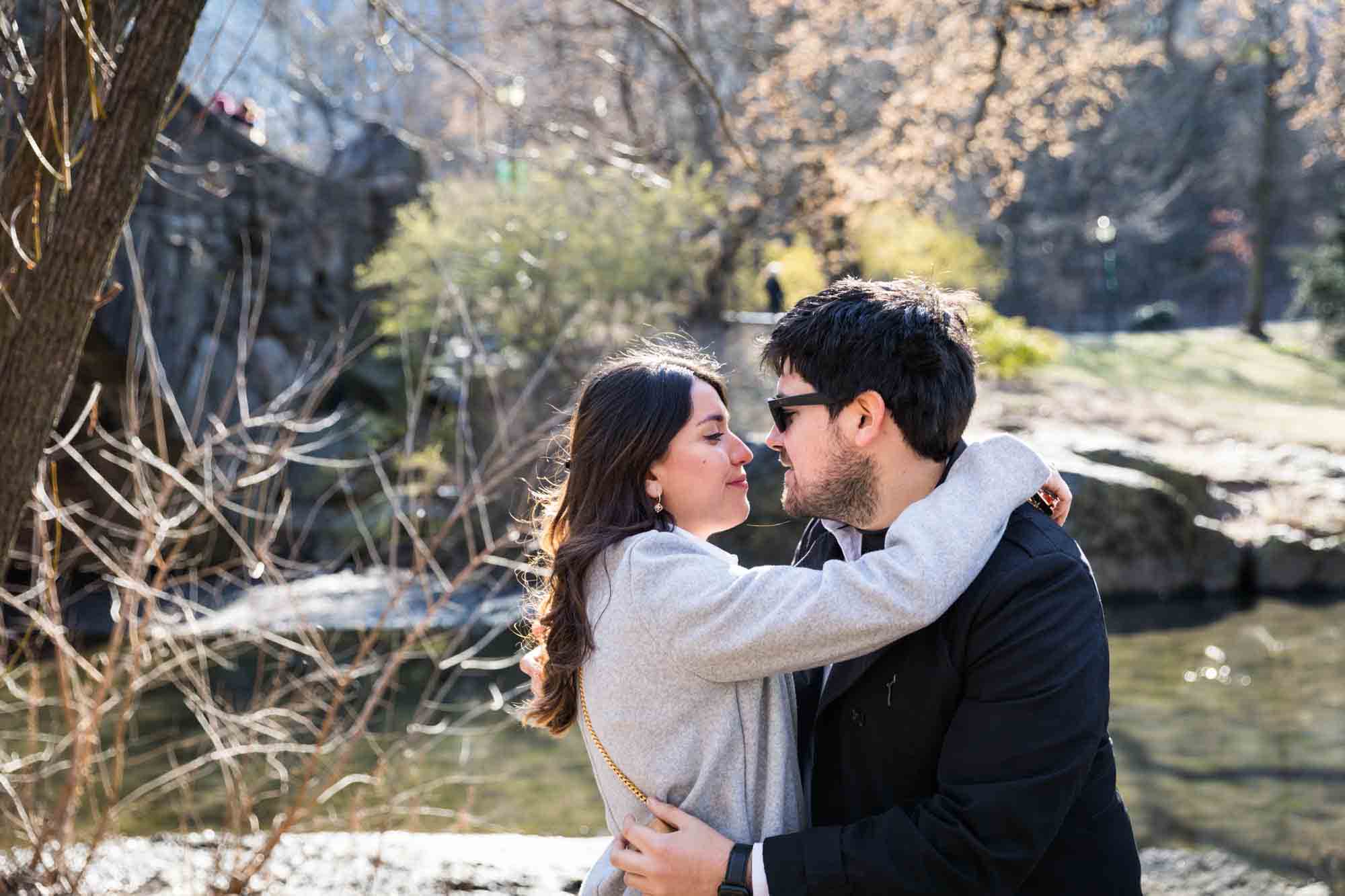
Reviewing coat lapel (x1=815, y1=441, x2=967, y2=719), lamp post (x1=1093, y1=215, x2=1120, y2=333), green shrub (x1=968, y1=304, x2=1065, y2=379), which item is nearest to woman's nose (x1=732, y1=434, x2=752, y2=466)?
coat lapel (x1=815, y1=441, x2=967, y2=719)

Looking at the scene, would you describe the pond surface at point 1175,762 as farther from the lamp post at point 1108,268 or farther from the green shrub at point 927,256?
the lamp post at point 1108,268

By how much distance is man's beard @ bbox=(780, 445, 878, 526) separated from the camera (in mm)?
2250

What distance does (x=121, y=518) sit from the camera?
48.9ft

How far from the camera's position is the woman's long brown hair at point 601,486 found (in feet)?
7.41

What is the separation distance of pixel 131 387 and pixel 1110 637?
8292mm

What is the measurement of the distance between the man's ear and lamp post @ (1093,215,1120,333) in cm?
3023

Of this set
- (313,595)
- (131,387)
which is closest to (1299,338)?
(313,595)

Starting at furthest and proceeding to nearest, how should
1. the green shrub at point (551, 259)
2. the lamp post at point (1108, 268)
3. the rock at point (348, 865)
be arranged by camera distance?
the lamp post at point (1108, 268) → the green shrub at point (551, 259) → the rock at point (348, 865)

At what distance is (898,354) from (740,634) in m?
0.52

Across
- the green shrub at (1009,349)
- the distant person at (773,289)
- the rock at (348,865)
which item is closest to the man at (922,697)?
the rock at (348,865)

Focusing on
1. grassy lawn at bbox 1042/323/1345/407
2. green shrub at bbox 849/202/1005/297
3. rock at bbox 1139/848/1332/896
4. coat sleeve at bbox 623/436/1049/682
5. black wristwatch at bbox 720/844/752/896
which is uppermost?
green shrub at bbox 849/202/1005/297

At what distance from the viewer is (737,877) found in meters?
2.04

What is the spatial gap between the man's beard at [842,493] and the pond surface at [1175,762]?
2810 millimetres

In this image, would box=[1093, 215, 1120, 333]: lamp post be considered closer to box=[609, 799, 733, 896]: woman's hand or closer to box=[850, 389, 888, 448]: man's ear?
box=[850, 389, 888, 448]: man's ear
